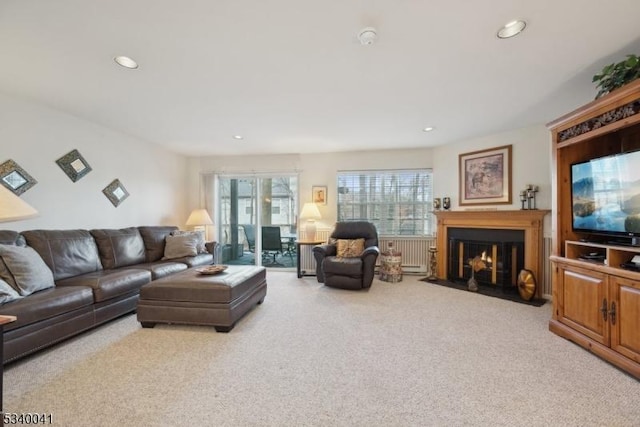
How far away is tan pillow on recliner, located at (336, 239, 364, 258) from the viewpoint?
173 inches

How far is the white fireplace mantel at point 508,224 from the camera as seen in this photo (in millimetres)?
3631

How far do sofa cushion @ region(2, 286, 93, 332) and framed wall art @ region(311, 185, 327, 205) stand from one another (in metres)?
3.57

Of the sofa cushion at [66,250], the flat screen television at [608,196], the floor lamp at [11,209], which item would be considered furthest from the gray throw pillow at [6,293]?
the flat screen television at [608,196]

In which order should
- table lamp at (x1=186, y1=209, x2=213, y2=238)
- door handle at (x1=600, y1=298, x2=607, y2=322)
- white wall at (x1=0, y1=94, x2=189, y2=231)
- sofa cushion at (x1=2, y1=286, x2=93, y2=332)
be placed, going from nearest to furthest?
sofa cushion at (x1=2, y1=286, x2=93, y2=332) < door handle at (x1=600, y1=298, x2=607, y2=322) < white wall at (x1=0, y1=94, x2=189, y2=231) < table lamp at (x1=186, y1=209, x2=213, y2=238)

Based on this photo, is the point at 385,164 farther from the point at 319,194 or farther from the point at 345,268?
Result: the point at 345,268

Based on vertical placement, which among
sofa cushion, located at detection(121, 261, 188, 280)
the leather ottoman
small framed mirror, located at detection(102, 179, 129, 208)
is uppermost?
small framed mirror, located at detection(102, 179, 129, 208)

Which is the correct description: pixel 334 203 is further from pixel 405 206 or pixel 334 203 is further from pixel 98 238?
pixel 98 238

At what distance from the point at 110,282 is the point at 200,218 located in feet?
7.78

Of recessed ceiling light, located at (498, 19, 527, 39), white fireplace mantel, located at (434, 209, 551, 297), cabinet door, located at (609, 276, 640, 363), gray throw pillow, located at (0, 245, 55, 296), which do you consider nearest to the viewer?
recessed ceiling light, located at (498, 19, 527, 39)

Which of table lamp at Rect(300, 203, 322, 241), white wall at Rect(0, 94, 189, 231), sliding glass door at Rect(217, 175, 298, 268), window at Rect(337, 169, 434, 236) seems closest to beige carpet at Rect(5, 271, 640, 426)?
white wall at Rect(0, 94, 189, 231)

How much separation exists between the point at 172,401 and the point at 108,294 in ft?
5.29

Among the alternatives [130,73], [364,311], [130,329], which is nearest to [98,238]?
[130,329]

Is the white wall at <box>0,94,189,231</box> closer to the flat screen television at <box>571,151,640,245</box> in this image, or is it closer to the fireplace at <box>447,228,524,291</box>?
the fireplace at <box>447,228,524,291</box>

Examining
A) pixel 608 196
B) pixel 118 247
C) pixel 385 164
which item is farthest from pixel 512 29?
pixel 118 247
